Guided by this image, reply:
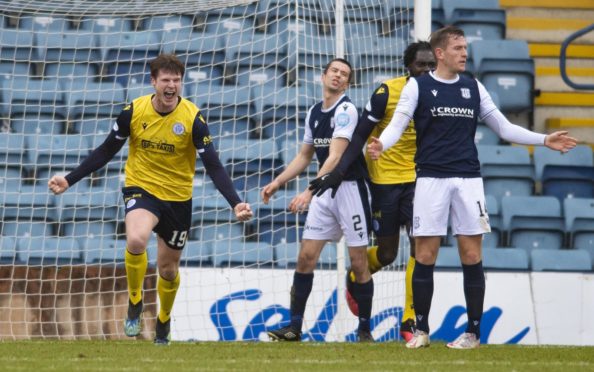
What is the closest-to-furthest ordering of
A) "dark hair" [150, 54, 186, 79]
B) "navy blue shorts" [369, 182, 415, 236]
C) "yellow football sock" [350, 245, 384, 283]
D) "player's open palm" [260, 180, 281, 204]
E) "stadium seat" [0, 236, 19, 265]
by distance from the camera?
"dark hair" [150, 54, 186, 79] → "player's open palm" [260, 180, 281, 204] → "navy blue shorts" [369, 182, 415, 236] → "yellow football sock" [350, 245, 384, 283] → "stadium seat" [0, 236, 19, 265]

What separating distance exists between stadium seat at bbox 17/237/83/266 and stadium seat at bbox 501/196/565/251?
455 cm

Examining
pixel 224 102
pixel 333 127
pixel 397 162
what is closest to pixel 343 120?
pixel 333 127

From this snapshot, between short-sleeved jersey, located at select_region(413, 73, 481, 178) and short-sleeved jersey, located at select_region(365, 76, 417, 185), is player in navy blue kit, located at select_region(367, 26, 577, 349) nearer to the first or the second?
short-sleeved jersey, located at select_region(413, 73, 481, 178)

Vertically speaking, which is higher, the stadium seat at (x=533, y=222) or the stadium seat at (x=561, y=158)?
the stadium seat at (x=561, y=158)

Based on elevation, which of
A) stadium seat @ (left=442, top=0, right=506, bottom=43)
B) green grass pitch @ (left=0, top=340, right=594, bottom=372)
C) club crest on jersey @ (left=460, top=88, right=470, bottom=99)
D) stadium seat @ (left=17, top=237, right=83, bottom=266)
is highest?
stadium seat @ (left=442, top=0, right=506, bottom=43)

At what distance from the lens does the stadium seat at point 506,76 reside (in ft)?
47.8

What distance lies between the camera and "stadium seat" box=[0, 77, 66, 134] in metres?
12.5

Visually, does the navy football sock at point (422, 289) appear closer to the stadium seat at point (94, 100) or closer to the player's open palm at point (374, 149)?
the player's open palm at point (374, 149)

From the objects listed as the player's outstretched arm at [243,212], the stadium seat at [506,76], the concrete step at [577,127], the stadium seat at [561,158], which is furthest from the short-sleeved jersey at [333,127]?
the concrete step at [577,127]

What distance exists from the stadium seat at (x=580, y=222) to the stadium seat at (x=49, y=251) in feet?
17.1

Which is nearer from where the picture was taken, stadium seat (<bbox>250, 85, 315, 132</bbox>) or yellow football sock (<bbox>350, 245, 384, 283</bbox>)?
yellow football sock (<bbox>350, 245, 384, 283</bbox>)

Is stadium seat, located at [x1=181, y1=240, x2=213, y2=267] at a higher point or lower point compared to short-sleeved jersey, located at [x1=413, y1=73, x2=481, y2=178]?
lower

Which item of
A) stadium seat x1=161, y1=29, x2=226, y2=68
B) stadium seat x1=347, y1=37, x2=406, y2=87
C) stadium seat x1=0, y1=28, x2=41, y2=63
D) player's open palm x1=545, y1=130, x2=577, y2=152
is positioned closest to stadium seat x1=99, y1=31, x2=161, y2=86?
stadium seat x1=161, y1=29, x2=226, y2=68

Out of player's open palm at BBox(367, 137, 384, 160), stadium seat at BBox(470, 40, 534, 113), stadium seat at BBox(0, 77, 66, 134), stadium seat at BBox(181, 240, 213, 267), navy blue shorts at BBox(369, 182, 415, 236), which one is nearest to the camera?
player's open palm at BBox(367, 137, 384, 160)
